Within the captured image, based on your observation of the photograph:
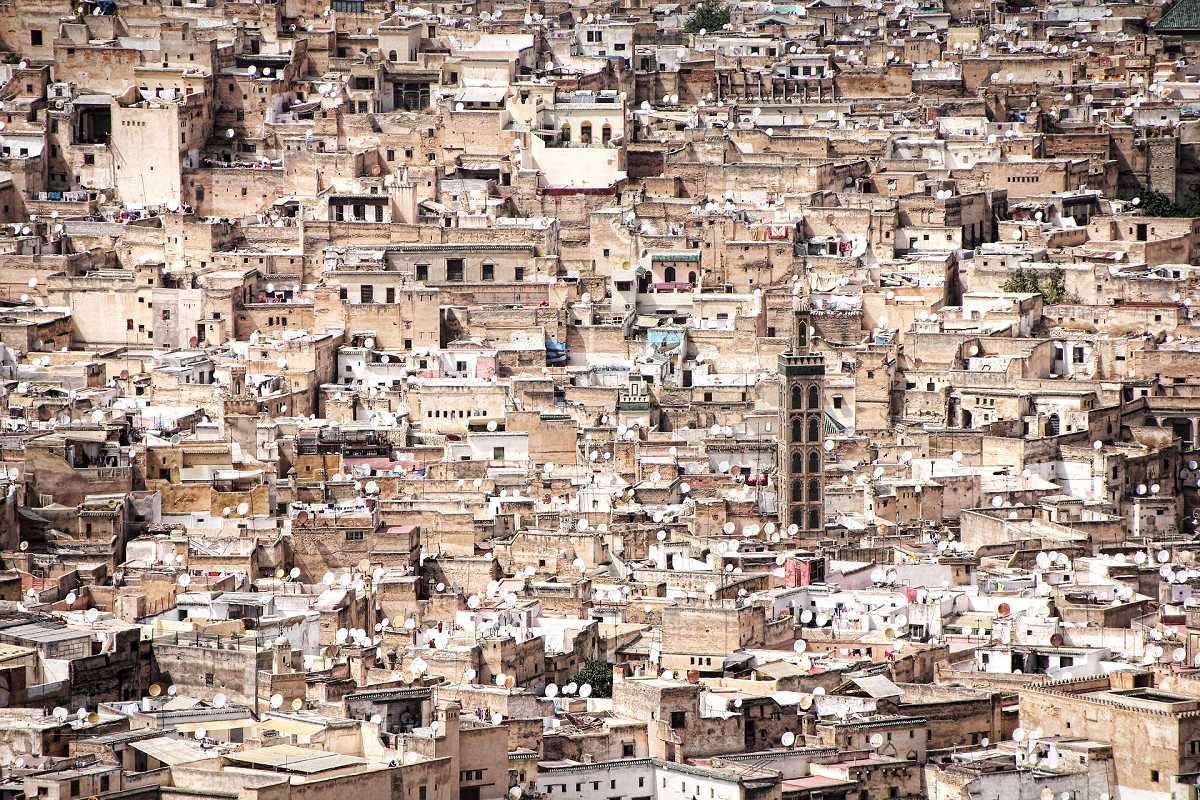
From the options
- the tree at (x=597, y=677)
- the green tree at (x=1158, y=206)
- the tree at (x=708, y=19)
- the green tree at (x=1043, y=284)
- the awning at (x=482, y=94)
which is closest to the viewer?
the tree at (x=597, y=677)

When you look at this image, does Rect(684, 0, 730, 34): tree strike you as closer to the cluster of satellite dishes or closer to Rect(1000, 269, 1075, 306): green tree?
Rect(1000, 269, 1075, 306): green tree

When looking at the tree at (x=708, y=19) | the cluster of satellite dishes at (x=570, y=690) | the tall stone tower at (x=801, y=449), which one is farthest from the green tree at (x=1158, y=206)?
the cluster of satellite dishes at (x=570, y=690)

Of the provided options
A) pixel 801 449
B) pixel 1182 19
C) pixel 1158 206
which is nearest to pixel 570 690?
pixel 801 449

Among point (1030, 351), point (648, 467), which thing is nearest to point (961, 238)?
point (1030, 351)

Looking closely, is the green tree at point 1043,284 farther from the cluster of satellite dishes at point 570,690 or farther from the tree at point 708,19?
the cluster of satellite dishes at point 570,690

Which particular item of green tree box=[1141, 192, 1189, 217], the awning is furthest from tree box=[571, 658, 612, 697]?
the awning

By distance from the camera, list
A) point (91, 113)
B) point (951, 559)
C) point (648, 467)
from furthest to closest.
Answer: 1. point (91, 113)
2. point (648, 467)
3. point (951, 559)

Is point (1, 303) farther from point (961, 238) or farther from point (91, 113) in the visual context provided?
point (961, 238)
